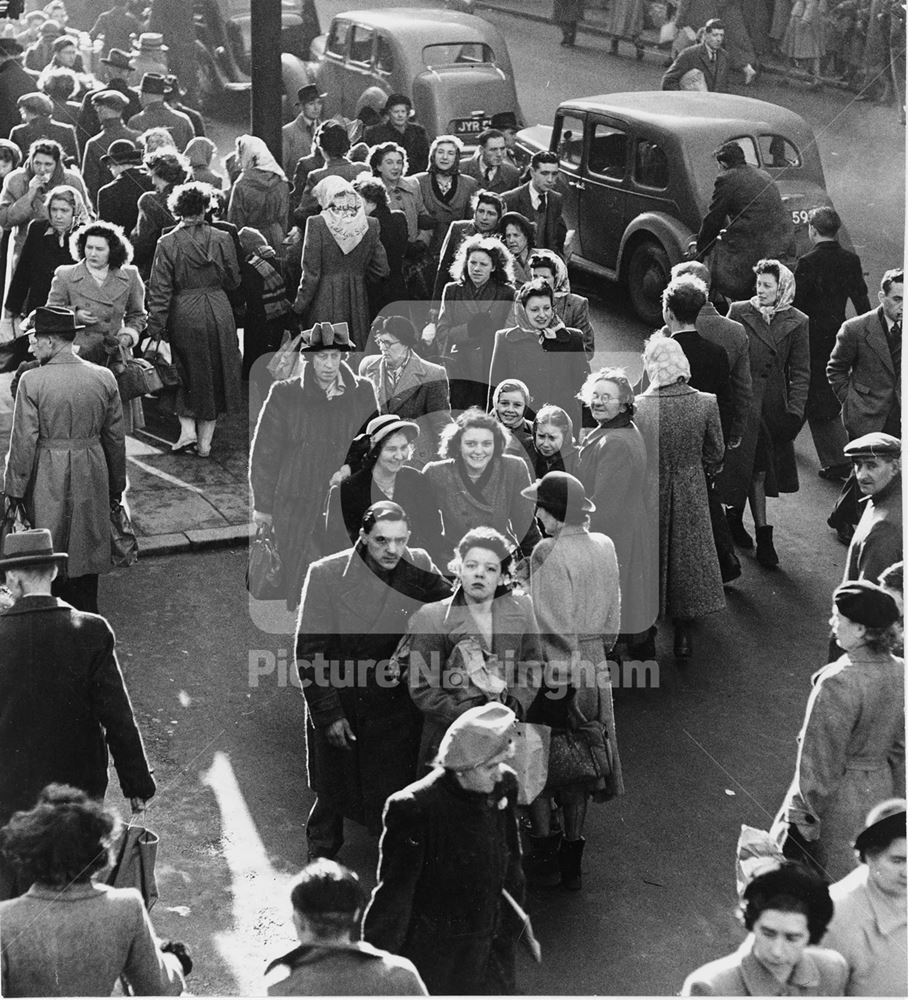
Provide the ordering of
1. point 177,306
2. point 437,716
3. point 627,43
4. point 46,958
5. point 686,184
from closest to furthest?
point 46,958, point 437,716, point 177,306, point 686,184, point 627,43

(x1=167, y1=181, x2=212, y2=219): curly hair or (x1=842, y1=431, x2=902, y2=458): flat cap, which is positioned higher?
(x1=842, y1=431, x2=902, y2=458): flat cap

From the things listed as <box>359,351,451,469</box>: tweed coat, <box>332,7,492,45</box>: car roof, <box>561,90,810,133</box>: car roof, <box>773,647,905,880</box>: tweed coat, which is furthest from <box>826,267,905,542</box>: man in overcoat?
<box>332,7,492,45</box>: car roof

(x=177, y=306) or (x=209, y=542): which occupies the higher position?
(x=177, y=306)

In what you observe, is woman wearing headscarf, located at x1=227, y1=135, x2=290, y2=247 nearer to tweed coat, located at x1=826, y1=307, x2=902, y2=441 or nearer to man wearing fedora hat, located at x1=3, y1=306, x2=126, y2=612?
man wearing fedora hat, located at x1=3, y1=306, x2=126, y2=612

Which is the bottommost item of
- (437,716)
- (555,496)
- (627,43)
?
(627,43)

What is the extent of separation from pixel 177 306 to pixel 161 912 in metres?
5.28

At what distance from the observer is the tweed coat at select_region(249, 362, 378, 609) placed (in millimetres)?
7930

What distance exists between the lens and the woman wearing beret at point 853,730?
5492mm

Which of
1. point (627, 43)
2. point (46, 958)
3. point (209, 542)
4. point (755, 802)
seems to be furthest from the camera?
point (627, 43)

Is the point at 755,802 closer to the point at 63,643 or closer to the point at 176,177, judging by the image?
the point at 63,643

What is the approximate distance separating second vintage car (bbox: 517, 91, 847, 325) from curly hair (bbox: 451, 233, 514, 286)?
4220 millimetres

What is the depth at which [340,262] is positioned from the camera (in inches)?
422

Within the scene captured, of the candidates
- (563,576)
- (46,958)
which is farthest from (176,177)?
(46,958)

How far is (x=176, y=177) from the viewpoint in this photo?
11195mm
